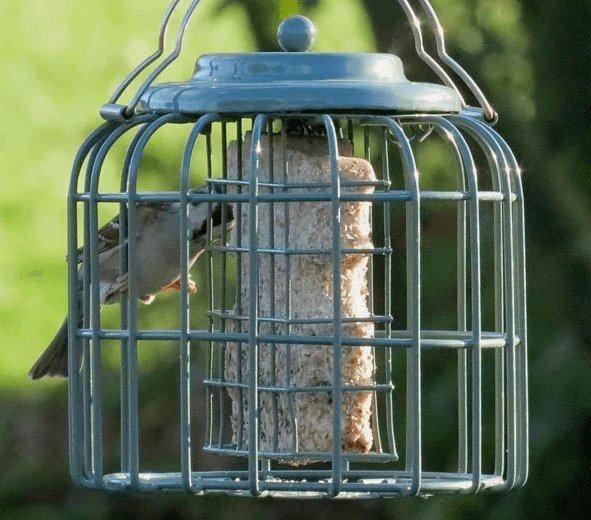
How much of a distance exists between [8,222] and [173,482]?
319 centimetres

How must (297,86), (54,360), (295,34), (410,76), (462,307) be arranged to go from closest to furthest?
1. (297,86)
2. (295,34)
3. (462,307)
4. (54,360)
5. (410,76)

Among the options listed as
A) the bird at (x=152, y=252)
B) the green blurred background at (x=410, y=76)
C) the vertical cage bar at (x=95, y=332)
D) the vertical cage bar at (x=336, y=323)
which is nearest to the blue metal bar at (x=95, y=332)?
the vertical cage bar at (x=95, y=332)

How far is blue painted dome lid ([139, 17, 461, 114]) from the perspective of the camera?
319cm

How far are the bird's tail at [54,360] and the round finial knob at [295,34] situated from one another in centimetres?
163

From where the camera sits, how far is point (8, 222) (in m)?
6.31

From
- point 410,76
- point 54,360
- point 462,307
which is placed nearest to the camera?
point 462,307

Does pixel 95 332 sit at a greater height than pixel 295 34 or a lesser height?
lesser

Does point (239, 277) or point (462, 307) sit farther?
point (462, 307)

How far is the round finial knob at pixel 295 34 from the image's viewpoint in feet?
11.3

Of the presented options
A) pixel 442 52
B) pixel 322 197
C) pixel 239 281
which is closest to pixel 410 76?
pixel 239 281

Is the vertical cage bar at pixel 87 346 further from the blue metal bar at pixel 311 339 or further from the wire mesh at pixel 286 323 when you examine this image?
the blue metal bar at pixel 311 339

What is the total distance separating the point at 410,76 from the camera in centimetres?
646

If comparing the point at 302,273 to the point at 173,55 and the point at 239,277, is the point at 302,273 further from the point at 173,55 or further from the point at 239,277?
the point at 173,55

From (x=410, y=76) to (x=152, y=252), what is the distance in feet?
7.95
